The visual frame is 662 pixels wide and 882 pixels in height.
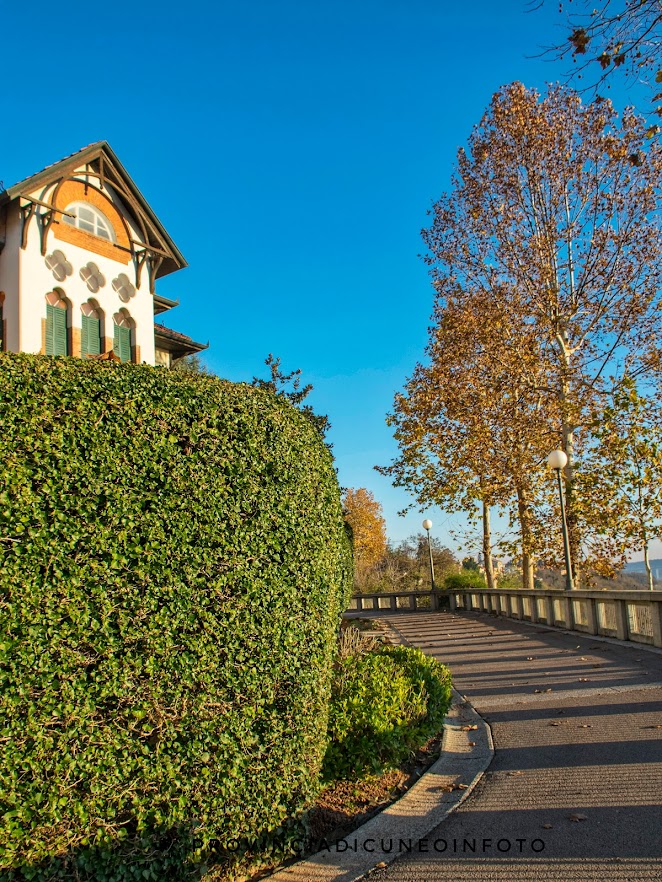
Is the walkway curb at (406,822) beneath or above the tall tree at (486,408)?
beneath

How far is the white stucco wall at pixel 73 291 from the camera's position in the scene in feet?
47.4

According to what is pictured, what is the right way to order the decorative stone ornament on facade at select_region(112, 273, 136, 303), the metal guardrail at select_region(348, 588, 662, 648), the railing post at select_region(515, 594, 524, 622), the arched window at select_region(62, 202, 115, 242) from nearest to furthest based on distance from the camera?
the metal guardrail at select_region(348, 588, 662, 648), the arched window at select_region(62, 202, 115, 242), the decorative stone ornament on facade at select_region(112, 273, 136, 303), the railing post at select_region(515, 594, 524, 622)

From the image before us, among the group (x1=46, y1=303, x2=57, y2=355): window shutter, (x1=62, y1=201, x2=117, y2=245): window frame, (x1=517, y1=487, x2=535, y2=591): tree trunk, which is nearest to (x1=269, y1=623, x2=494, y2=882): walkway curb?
(x1=46, y1=303, x2=57, y2=355): window shutter

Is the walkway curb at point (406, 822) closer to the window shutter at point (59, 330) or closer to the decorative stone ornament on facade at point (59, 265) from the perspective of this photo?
the window shutter at point (59, 330)

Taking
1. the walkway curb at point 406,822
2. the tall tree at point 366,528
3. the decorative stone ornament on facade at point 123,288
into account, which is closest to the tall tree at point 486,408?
the decorative stone ornament on facade at point 123,288

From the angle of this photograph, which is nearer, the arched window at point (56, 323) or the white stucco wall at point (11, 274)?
the white stucco wall at point (11, 274)

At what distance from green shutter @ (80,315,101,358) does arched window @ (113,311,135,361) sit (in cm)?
46

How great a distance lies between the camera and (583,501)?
18828mm

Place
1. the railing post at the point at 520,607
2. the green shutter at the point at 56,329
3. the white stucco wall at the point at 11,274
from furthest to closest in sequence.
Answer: the railing post at the point at 520,607 → the green shutter at the point at 56,329 → the white stucco wall at the point at 11,274

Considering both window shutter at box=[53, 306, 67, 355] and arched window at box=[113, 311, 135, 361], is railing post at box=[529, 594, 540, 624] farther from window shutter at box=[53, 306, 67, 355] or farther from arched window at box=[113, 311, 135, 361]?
window shutter at box=[53, 306, 67, 355]

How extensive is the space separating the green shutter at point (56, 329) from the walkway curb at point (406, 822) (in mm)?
12330

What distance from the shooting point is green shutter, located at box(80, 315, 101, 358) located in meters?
15.7

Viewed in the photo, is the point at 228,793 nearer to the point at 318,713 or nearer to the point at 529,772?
the point at 318,713

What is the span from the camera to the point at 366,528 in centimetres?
5188
